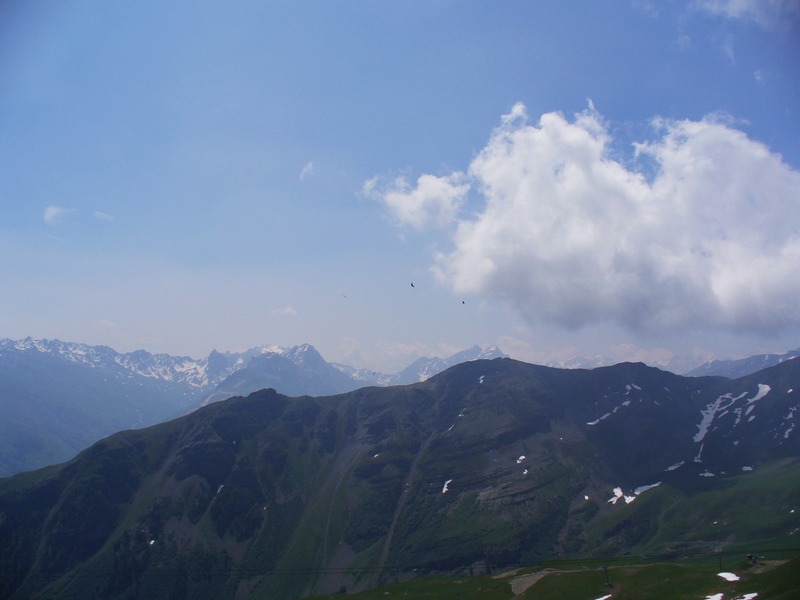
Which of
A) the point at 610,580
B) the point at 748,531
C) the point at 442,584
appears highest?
the point at 610,580

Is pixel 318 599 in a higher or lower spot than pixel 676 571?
lower

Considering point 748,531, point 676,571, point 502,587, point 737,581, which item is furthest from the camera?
point 748,531

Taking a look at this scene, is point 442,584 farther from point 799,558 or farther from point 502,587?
point 799,558

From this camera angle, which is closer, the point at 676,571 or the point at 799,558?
the point at 799,558

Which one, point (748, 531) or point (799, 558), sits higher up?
point (799, 558)

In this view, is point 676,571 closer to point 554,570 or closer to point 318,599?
point 554,570

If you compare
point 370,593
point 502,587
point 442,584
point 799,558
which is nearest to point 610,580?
point 502,587

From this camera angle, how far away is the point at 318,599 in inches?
5679

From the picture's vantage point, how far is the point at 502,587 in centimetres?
11812

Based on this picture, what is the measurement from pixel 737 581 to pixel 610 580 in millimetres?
24179

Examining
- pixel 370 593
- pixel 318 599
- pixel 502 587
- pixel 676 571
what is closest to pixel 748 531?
pixel 676 571

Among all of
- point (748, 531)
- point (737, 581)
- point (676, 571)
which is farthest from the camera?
point (748, 531)

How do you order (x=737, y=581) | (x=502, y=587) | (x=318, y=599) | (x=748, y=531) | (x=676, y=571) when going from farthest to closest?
(x=748, y=531) → (x=318, y=599) → (x=502, y=587) → (x=676, y=571) → (x=737, y=581)

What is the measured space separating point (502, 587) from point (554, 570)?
1431 cm
